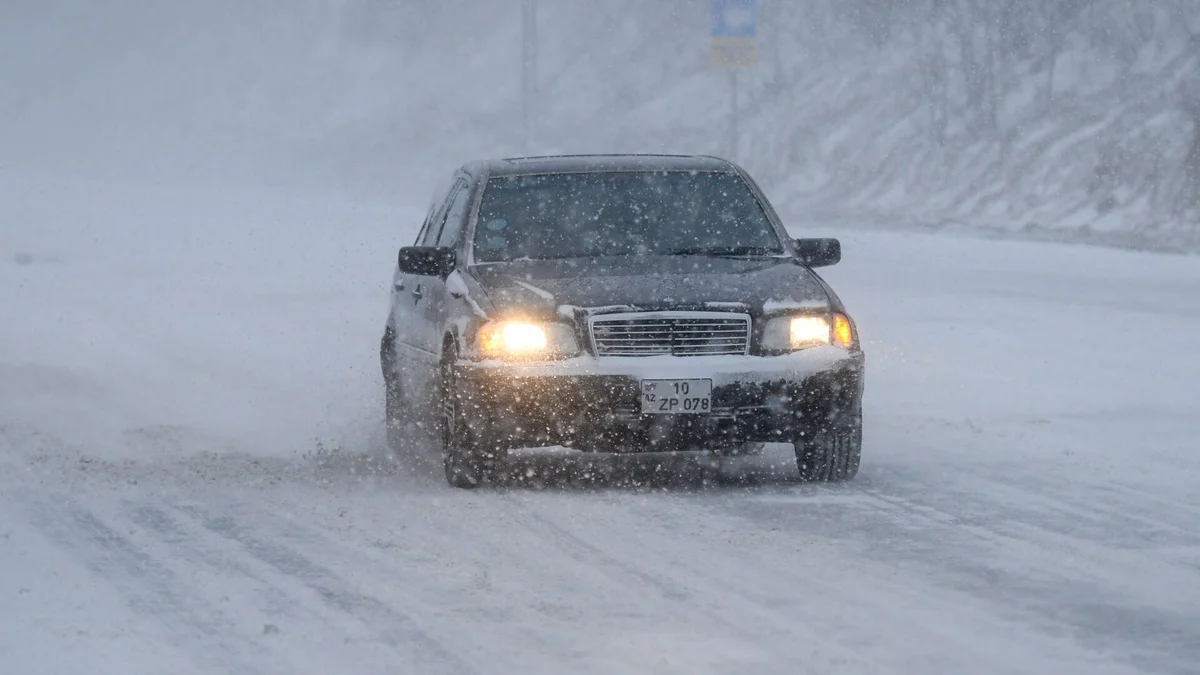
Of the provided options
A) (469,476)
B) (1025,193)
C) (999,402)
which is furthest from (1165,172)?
(469,476)

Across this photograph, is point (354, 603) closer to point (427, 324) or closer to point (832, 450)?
point (832, 450)

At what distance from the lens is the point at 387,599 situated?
22.4 feet

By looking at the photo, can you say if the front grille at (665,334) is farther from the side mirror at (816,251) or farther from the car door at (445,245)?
the side mirror at (816,251)

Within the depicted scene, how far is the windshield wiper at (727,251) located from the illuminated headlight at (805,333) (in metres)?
0.96

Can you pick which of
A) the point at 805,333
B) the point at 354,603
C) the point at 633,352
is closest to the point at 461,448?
the point at 633,352

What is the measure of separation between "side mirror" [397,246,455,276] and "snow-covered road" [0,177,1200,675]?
0.97 m

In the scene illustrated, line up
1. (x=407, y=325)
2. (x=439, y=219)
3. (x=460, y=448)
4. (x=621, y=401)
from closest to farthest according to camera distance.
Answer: (x=621, y=401)
(x=460, y=448)
(x=407, y=325)
(x=439, y=219)

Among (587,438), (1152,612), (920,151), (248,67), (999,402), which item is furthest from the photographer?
(248,67)

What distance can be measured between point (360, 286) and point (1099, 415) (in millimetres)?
14787

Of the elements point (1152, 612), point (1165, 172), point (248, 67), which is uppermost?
point (248, 67)

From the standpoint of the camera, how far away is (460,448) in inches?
378

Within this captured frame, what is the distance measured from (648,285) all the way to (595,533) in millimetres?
1740

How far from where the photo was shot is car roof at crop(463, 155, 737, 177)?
11.1m

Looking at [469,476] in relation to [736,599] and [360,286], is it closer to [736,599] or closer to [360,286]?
[736,599]
